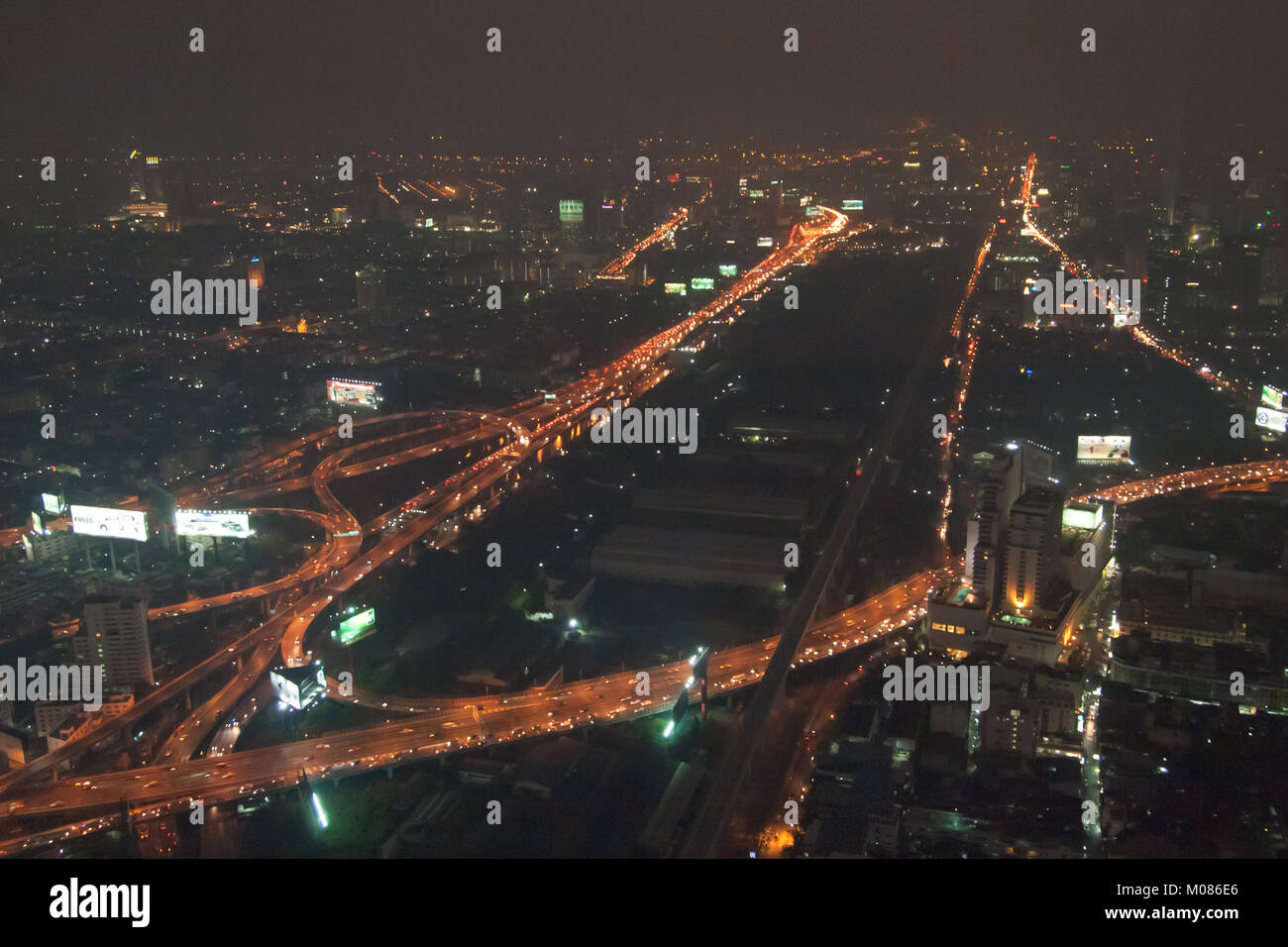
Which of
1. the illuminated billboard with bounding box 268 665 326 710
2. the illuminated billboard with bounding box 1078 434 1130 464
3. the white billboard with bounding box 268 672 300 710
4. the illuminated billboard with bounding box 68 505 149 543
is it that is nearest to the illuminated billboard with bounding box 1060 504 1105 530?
the illuminated billboard with bounding box 1078 434 1130 464

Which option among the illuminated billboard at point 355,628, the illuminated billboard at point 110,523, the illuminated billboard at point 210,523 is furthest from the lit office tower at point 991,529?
the illuminated billboard at point 110,523

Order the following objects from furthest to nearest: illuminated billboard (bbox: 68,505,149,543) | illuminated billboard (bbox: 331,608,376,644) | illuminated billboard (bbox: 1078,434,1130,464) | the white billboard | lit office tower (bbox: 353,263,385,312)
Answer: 1. lit office tower (bbox: 353,263,385,312)
2. illuminated billboard (bbox: 1078,434,1130,464)
3. illuminated billboard (bbox: 68,505,149,543)
4. illuminated billboard (bbox: 331,608,376,644)
5. the white billboard

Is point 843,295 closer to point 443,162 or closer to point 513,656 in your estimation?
point 443,162

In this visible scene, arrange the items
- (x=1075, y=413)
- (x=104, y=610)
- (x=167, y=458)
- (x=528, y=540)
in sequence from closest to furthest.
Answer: (x=104, y=610), (x=528, y=540), (x=167, y=458), (x=1075, y=413)

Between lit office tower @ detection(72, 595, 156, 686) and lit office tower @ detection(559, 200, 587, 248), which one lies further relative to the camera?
lit office tower @ detection(559, 200, 587, 248)

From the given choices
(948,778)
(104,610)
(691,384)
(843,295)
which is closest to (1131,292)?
(843,295)

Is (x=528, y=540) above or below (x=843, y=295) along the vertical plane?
below

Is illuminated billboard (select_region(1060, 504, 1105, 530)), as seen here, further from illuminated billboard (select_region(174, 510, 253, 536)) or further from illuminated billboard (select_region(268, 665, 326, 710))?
illuminated billboard (select_region(174, 510, 253, 536))
